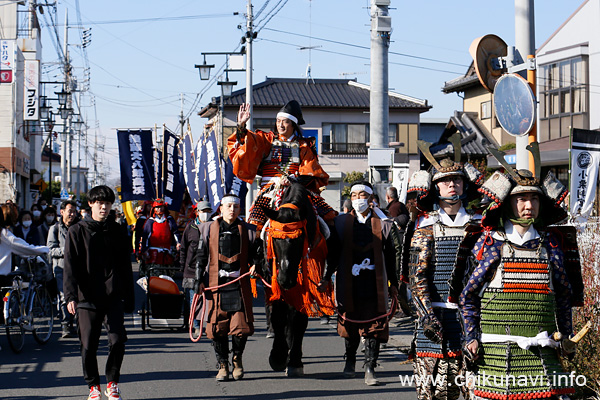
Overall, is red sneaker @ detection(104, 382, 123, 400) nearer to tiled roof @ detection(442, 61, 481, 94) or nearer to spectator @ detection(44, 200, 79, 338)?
spectator @ detection(44, 200, 79, 338)

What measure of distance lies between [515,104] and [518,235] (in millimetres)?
3724

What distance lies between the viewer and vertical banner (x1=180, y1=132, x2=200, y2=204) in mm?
17812

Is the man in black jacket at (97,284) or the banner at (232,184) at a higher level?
the banner at (232,184)

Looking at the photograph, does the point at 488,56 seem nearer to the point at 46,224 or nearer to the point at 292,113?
the point at 292,113

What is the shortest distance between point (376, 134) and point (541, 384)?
30.7ft

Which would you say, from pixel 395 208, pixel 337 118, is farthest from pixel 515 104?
pixel 337 118

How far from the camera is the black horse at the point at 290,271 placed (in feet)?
26.7

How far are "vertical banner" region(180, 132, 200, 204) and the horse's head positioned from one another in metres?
9.30

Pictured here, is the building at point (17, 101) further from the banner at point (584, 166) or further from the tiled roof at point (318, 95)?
the banner at point (584, 166)

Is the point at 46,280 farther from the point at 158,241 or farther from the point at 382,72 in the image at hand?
the point at 382,72

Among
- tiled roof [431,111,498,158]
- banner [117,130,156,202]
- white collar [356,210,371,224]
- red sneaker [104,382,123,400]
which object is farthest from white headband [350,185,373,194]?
tiled roof [431,111,498,158]

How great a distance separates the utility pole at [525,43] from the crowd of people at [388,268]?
63.2 inches

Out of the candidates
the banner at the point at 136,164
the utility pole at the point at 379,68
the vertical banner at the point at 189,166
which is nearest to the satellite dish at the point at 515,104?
the utility pole at the point at 379,68

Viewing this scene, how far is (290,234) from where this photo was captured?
26.7ft
